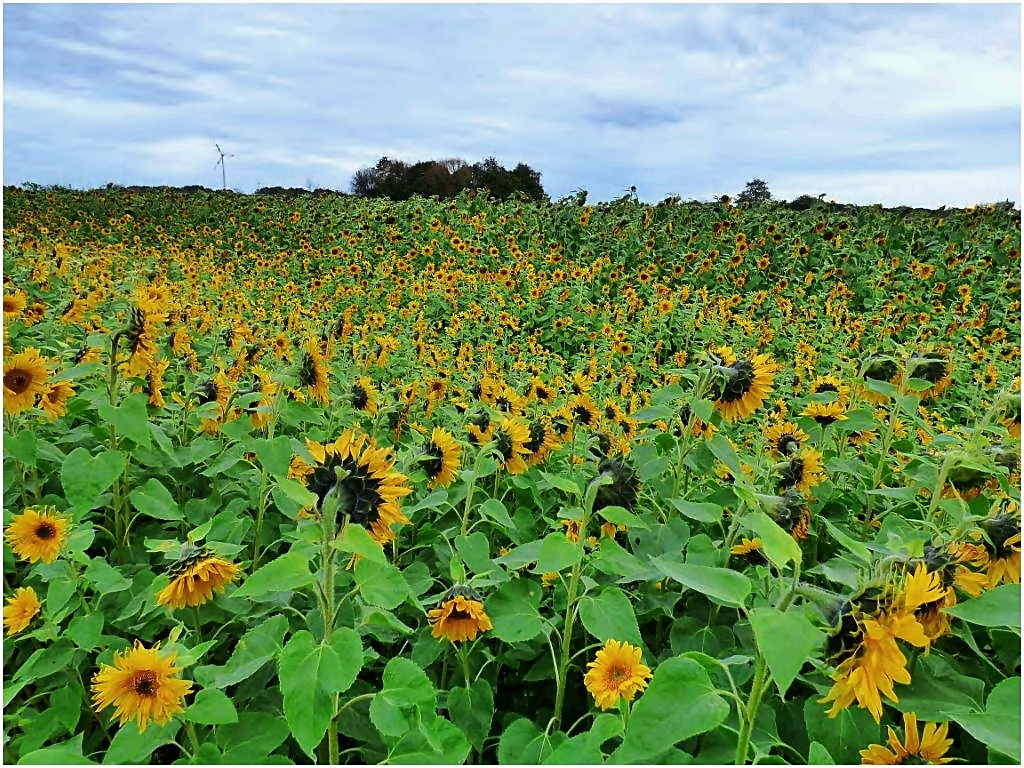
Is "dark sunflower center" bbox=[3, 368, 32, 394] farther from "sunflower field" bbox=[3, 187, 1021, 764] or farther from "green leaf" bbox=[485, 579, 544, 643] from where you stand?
"green leaf" bbox=[485, 579, 544, 643]

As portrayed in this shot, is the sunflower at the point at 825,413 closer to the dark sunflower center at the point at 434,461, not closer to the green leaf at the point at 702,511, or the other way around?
the green leaf at the point at 702,511

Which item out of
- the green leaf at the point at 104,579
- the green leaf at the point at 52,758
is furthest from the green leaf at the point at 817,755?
the green leaf at the point at 104,579

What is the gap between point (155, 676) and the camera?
1.48 m

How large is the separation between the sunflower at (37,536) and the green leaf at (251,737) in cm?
78

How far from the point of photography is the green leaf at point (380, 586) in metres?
1.46

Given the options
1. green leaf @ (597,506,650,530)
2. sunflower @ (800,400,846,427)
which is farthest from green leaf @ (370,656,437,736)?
sunflower @ (800,400,846,427)

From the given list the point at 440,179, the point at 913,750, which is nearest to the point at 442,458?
the point at 913,750

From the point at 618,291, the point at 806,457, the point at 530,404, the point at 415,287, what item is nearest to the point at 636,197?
the point at 618,291

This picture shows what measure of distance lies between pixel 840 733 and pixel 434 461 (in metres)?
1.38

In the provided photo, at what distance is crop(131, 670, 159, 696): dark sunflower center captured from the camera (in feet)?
4.87

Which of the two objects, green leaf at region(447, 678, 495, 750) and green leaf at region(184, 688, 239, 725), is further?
green leaf at region(447, 678, 495, 750)

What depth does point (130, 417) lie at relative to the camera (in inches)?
84.0

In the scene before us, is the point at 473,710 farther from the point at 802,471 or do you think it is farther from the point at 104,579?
the point at 802,471

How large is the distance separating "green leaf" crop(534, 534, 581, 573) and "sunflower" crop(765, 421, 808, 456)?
1064mm
